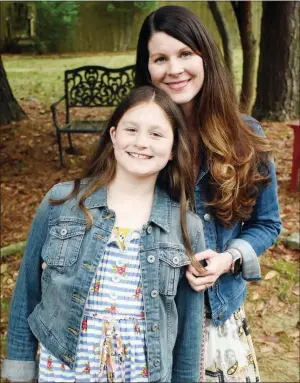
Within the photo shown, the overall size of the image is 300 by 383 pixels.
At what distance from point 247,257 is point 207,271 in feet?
0.73

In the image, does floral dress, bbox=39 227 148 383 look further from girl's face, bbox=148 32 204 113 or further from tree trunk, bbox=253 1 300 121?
tree trunk, bbox=253 1 300 121

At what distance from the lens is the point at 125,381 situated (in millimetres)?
1642

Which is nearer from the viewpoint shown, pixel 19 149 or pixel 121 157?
pixel 121 157

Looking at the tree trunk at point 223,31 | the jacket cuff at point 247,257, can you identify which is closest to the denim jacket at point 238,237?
the jacket cuff at point 247,257

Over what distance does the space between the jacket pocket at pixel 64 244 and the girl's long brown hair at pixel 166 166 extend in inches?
2.0

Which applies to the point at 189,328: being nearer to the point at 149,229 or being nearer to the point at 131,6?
the point at 149,229

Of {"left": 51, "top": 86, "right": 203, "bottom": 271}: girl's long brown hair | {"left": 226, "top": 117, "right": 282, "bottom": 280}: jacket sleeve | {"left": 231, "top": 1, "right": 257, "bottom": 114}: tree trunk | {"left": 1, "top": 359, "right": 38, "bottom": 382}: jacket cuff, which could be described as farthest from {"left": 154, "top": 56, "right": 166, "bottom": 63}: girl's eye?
{"left": 231, "top": 1, "right": 257, "bottom": 114}: tree trunk

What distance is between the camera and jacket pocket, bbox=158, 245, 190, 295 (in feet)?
5.35

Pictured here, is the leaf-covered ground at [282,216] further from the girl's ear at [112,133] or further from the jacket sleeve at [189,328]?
the jacket sleeve at [189,328]

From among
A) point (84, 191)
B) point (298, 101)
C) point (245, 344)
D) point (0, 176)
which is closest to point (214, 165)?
point (84, 191)

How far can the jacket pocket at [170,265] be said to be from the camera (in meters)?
1.63

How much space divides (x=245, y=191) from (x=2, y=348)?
2276 millimetres

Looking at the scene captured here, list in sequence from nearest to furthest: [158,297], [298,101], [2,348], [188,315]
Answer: [158,297], [188,315], [2,348], [298,101]

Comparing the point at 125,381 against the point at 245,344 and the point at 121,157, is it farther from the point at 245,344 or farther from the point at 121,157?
the point at 121,157
